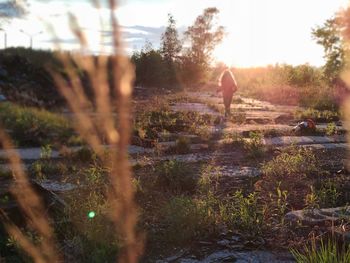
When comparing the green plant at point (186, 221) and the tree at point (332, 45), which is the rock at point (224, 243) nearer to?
the green plant at point (186, 221)

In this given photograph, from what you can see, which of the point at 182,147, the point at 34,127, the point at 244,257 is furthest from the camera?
the point at 34,127

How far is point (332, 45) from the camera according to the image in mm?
30344

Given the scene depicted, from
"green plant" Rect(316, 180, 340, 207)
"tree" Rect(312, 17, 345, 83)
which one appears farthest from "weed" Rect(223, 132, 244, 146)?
"tree" Rect(312, 17, 345, 83)

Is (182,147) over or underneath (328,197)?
underneath

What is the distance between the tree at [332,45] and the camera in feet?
97.1

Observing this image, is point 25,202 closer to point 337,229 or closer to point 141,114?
point 337,229

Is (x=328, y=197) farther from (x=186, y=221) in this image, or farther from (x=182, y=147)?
(x=182, y=147)

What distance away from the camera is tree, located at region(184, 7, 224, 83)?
82.2ft

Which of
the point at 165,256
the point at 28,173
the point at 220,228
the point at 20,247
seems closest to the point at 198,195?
the point at 220,228

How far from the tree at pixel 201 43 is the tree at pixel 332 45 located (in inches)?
259

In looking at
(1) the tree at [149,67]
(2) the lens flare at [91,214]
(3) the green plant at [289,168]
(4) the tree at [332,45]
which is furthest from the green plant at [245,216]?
(4) the tree at [332,45]

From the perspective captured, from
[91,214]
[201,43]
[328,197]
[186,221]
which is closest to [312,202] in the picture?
[328,197]

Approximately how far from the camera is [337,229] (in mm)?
4516

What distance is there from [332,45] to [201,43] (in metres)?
7.97
